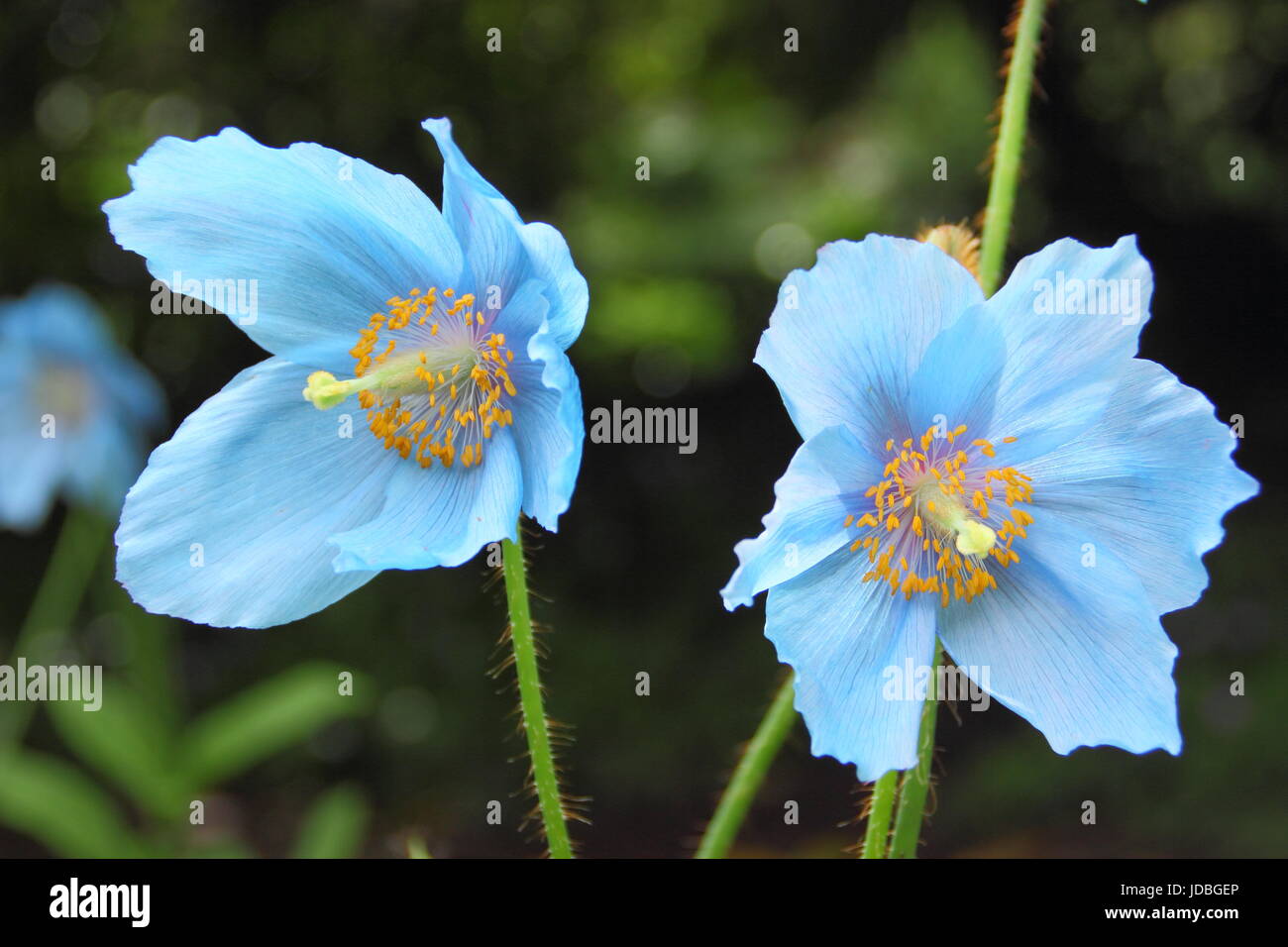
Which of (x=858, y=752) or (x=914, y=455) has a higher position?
(x=914, y=455)

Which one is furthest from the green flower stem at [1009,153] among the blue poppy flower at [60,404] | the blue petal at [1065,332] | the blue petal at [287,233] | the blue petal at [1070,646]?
the blue poppy flower at [60,404]

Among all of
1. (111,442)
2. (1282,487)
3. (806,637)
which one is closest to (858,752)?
(806,637)

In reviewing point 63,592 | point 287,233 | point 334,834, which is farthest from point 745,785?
point 63,592

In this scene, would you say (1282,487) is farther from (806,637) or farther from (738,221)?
(806,637)

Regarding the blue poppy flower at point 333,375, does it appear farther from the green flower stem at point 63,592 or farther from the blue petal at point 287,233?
the green flower stem at point 63,592

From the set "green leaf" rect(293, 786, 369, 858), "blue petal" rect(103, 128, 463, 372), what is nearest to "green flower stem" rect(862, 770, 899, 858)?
"blue petal" rect(103, 128, 463, 372)

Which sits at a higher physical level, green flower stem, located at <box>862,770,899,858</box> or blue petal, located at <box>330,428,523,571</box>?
blue petal, located at <box>330,428,523,571</box>

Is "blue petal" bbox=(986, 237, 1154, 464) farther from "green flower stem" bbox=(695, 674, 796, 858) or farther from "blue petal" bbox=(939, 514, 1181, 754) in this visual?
"green flower stem" bbox=(695, 674, 796, 858)
